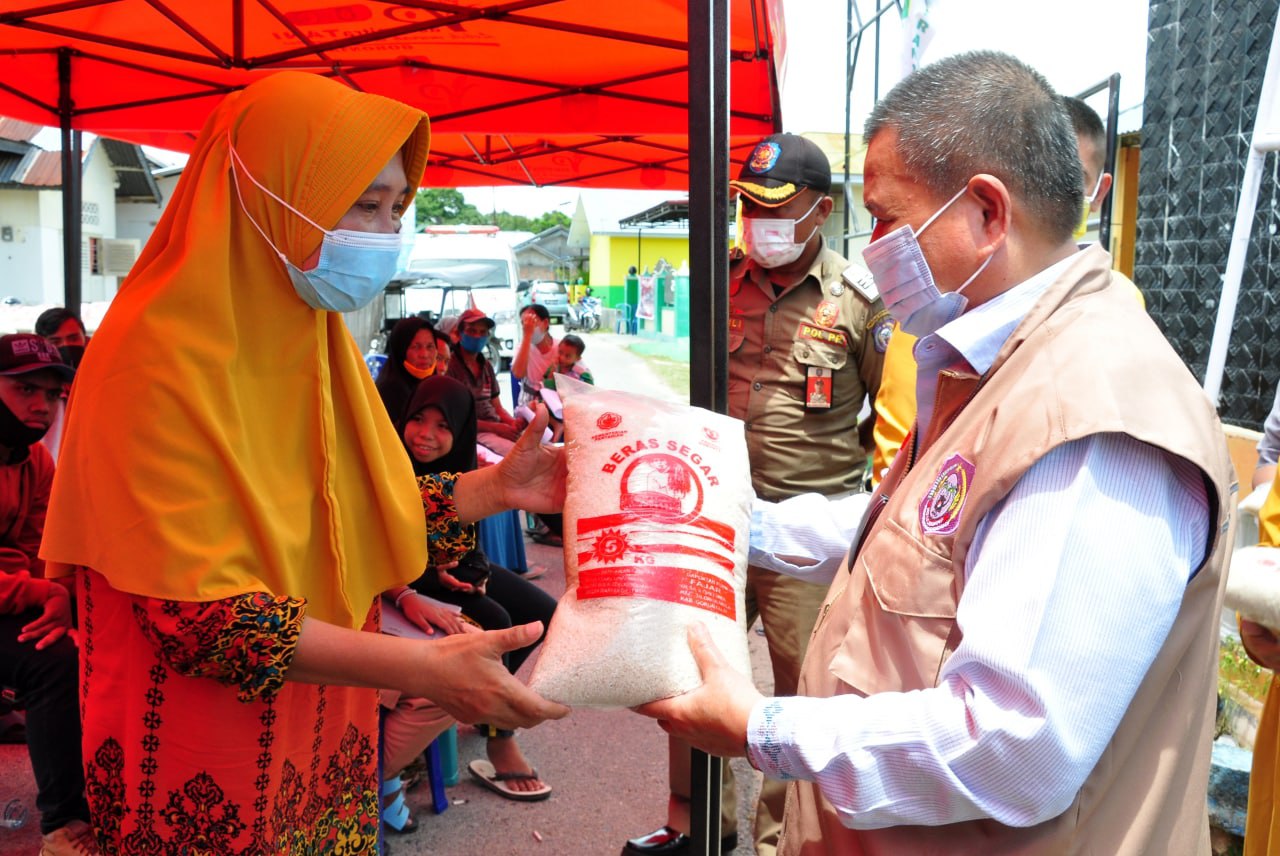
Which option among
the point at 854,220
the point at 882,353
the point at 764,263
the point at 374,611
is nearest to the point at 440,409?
the point at 764,263

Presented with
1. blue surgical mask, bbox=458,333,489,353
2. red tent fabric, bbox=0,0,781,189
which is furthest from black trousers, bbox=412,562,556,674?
blue surgical mask, bbox=458,333,489,353

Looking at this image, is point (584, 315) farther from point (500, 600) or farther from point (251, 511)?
point (251, 511)

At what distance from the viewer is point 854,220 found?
1056 cm

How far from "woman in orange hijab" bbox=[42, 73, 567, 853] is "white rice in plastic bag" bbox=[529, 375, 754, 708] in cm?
9

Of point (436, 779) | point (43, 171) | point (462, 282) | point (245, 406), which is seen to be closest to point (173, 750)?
point (245, 406)

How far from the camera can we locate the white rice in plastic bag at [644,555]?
4.73 feet

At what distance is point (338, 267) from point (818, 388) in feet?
6.20

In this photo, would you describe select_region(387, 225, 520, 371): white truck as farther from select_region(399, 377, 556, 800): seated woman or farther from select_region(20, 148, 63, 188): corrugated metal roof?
select_region(399, 377, 556, 800): seated woman

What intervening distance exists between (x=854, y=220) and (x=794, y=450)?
7882 millimetres

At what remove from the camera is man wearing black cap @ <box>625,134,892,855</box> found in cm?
321

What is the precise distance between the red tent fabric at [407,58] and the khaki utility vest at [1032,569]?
2.93 meters

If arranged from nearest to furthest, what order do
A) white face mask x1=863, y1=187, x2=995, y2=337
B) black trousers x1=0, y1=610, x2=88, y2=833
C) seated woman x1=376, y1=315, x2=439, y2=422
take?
white face mask x1=863, y1=187, x2=995, y2=337
black trousers x1=0, y1=610, x2=88, y2=833
seated woman x1=376, y1=315, x2=439, y2=422

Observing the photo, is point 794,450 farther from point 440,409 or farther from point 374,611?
point 374,611

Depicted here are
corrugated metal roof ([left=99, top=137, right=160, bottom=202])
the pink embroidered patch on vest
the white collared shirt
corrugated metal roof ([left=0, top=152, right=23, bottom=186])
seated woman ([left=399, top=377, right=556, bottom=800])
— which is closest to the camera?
the white collared shirt
